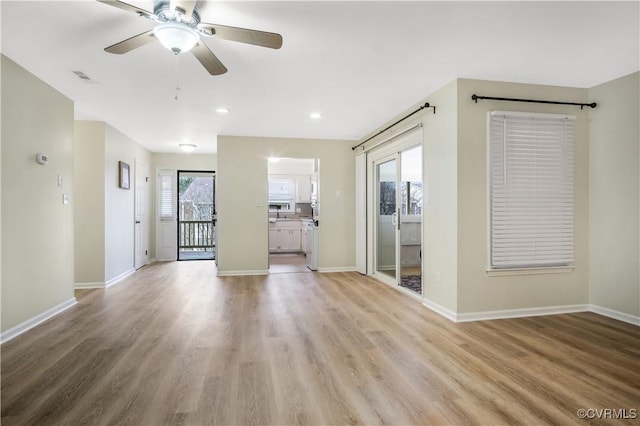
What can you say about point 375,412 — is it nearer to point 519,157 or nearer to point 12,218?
point 519,157

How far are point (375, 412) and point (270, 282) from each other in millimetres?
3579

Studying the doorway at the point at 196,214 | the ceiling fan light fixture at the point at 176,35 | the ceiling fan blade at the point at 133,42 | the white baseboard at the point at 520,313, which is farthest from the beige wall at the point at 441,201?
the doorway at the point at 196,214

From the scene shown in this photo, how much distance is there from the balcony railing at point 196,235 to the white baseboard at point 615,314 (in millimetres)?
7673

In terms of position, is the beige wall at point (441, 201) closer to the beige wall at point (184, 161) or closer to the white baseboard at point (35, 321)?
the white baseboard at point (35, 321)

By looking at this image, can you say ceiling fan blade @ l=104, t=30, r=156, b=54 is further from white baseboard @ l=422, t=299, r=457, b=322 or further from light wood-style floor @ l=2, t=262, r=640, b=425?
white baseboard @ l=422, t=299, r=457, b=322

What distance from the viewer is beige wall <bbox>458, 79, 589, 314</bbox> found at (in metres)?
3.39

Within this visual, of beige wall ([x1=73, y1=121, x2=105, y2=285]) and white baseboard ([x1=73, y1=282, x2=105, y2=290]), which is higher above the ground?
beige wall ([x1=73, y1=121, x2=105, y2=285])

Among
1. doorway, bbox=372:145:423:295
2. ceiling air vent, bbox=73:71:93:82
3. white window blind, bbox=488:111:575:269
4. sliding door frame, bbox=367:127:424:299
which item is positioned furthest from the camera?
doorway, bbox=372:145:423:295

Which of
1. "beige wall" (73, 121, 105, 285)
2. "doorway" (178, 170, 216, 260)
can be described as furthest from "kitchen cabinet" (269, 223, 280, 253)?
"beige wall" (73, 121, 105, 285)

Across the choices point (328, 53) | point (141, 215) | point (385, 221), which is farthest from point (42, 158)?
point (385, 221)

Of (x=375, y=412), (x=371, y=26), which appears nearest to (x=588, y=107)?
(x=371, y=26)

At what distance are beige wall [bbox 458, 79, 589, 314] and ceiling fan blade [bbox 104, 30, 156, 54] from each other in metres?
2.78

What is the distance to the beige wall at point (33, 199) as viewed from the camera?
2.93 metres

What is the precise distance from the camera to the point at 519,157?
3.53 metres
